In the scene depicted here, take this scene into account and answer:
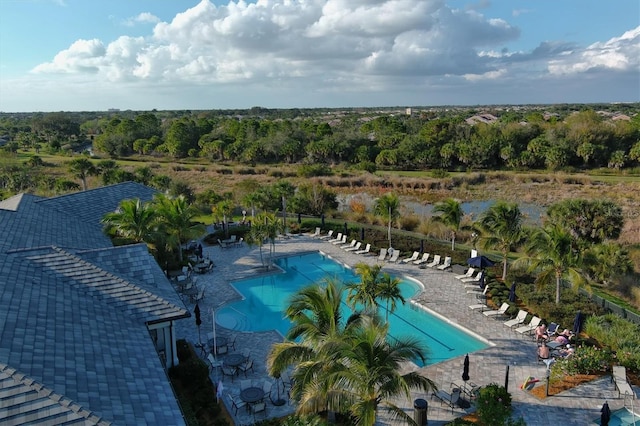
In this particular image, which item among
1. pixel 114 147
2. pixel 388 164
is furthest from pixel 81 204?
pixel 114 147

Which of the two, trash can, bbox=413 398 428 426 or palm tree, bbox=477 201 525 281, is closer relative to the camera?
trash can, bbox=413 398 428 426

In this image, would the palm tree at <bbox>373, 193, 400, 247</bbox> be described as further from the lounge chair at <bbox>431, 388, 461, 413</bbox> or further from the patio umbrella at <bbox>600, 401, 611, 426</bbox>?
the patio umbrella at <bbox>600, 401, 611, 426</bbox>

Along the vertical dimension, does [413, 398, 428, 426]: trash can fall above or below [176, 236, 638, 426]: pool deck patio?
above

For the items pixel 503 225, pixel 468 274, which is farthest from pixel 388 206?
pixel 503 225

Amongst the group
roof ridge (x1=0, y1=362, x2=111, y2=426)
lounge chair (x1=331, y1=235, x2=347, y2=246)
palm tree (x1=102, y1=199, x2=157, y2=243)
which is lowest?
lounge chair (x1=331, y1=235, x2=347, y2=246)

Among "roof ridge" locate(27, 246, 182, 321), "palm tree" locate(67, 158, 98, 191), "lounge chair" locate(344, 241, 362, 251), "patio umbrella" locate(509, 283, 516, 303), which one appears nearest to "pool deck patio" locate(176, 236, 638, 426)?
"lounge chair" locate(344, 241, 362, 251)

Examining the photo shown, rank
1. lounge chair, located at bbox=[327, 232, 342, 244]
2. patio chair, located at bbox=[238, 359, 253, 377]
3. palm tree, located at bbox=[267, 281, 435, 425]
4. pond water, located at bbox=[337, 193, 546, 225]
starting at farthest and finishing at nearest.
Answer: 1. pond water, located at bbox=[337, 193, 546, 225]
2. lounge chair, located at bbox=[327, 232, 342, 244]
3. patio chair, located at bbox=[238, 359, 253, 377]
4. palm tree, located at bbox=[267, 281, 435, 425]

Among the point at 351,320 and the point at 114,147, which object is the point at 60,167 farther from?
the point at 351,320

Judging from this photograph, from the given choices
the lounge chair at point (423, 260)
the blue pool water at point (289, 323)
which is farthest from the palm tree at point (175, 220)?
the lounge chair at point (423, 260)
